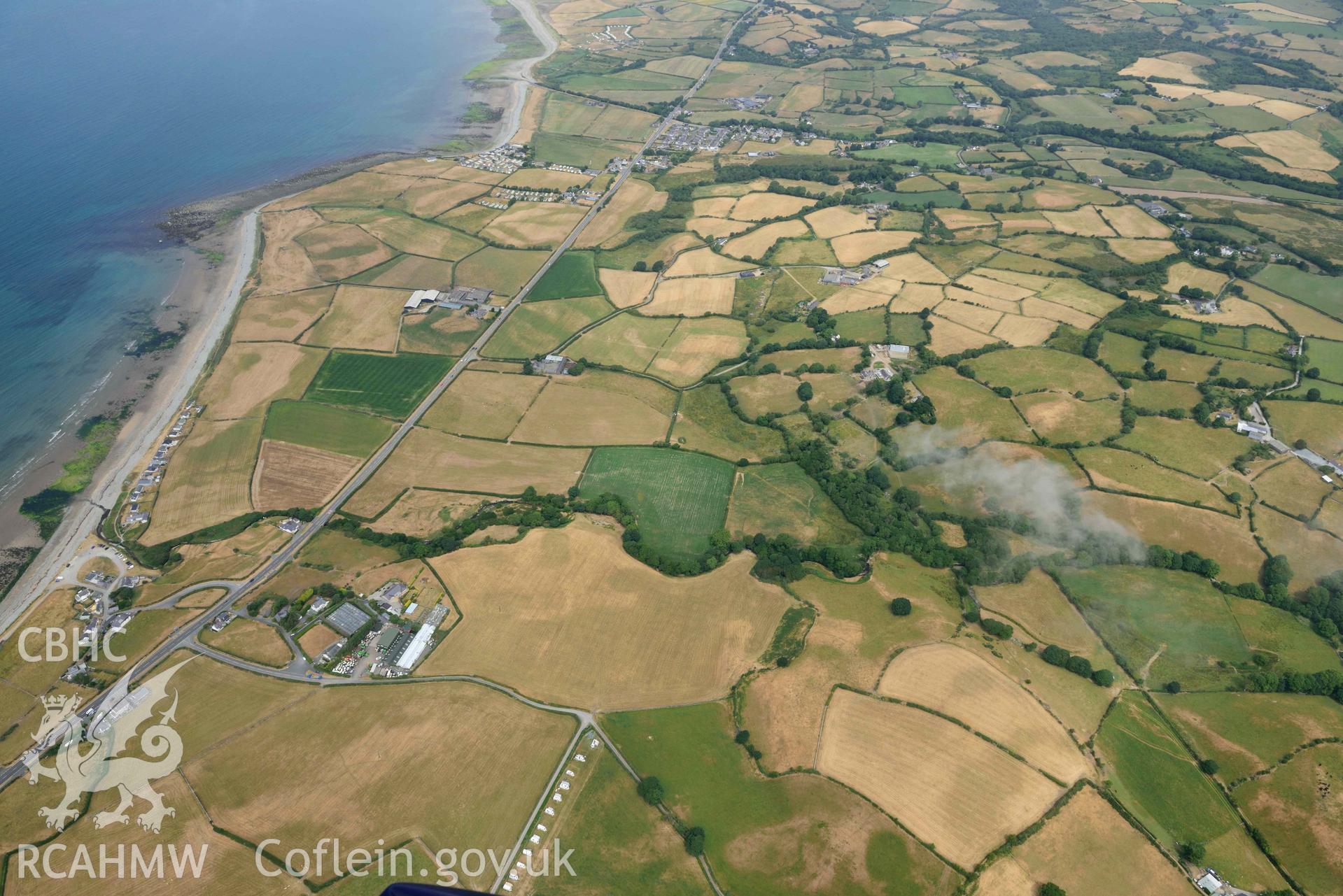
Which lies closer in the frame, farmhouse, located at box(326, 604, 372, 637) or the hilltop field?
the hilltop field

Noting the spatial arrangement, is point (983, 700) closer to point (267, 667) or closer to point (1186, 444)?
point (1186, 444)

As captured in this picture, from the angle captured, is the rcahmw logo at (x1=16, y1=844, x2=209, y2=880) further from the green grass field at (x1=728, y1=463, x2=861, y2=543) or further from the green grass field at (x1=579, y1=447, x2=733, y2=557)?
the green grass field at (x1=728, y1=463, x2=861, y2=543)

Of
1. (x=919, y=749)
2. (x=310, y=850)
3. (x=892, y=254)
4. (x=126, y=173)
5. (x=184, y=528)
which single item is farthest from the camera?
(x=126, y=173)

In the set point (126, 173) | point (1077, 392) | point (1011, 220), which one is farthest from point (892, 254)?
point (126, 173)

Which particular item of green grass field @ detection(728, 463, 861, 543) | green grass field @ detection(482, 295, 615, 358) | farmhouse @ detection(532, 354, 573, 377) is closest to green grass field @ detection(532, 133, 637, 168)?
green grass field @ detection(482, 295, 615, 358)

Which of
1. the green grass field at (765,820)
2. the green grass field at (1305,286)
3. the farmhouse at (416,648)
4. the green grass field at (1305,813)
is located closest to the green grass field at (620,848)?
the green grass field at (765,820)

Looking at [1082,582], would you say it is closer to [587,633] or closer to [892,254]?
[587,633]

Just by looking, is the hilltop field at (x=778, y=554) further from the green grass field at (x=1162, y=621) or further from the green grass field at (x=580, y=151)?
the green grass field at (x=580, y=151)
